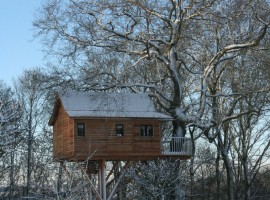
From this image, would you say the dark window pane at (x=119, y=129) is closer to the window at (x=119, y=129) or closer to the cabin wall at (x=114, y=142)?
the window at (x=119, y=129)

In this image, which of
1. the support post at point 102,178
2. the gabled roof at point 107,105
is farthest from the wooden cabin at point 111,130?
the support post at point 102,178

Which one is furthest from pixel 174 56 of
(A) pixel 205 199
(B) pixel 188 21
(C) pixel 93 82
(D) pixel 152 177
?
(A) pixel 205 199

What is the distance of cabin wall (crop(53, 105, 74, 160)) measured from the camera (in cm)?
3362

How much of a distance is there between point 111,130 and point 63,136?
353 cm

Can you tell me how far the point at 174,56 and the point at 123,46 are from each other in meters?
3.14

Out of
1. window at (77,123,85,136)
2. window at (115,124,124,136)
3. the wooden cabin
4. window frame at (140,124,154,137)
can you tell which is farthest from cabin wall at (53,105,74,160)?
window frame at (140,124,154,137)

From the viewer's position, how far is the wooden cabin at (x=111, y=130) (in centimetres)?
3316

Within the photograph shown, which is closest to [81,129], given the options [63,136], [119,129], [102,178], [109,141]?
[109,141]

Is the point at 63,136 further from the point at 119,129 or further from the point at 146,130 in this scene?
the point at 146,130

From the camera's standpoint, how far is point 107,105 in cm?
3372

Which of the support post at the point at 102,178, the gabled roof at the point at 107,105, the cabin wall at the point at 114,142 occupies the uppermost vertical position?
the gabled roof at the point at 107,105

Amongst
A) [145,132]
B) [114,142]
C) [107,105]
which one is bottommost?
[114,142]

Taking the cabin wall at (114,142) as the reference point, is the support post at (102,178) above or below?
below

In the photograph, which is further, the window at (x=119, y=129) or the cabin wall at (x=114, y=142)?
the window at (x=119, y=129)
